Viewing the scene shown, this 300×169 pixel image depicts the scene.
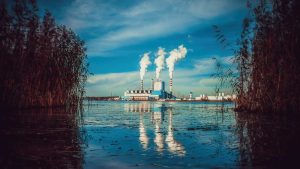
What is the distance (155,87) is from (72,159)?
632 feet

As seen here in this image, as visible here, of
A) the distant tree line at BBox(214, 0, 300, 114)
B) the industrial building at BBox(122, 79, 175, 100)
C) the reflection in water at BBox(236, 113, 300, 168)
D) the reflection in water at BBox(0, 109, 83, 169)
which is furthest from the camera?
the industrial building at BBox(122, 79, 175, 100)

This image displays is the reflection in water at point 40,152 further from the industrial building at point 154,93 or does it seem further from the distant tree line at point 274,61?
the industrial building at point 154,93

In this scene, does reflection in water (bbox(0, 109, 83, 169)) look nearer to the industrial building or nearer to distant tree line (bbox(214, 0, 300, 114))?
distant tree line (bbox(214, 0, 300, 114))

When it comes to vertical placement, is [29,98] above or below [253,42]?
below

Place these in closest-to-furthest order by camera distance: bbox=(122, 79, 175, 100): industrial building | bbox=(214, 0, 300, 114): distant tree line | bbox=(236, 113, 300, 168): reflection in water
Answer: bbox=(236, 113, 300, 168): reflection in water → bbox=(214, 0, 300, 114): distant tree line → bbox=(122, 79, 175, 100): industrial building

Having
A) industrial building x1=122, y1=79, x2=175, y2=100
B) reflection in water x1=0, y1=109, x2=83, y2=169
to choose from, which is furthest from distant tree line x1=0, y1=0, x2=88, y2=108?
industrial building x1=122, y1=79, x2=175, y2=100

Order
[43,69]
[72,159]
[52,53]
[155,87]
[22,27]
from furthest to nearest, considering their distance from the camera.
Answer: [155,87] < [52,53] < [43,69] < [22,27] < [72,159]

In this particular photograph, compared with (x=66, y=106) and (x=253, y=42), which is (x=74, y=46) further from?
(x=253, y=42)

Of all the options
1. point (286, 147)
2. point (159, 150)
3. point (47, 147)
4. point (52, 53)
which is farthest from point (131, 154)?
point (52, 53)

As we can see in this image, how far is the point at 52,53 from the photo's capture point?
2334 centimetres

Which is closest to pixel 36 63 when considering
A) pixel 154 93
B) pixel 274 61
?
pixel 274 61

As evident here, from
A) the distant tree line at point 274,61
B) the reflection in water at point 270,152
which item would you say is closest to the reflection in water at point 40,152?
the reflection in water at point 270,152

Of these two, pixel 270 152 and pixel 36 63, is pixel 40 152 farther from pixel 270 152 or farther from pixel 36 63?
pixel 36 63

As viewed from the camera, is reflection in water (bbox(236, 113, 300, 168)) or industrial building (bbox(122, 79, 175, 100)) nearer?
reflection in water (bbox(236, 113, 300, 168))
